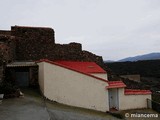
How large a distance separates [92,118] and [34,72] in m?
6.45

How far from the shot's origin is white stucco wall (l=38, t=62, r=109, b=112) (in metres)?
16.7

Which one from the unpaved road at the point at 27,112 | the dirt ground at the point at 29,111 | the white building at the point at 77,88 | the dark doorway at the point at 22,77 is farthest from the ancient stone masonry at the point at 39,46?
the unpaved road at the point at 27,112

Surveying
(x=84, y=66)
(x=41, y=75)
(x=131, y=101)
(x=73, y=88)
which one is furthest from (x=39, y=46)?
(x=131, y=101)

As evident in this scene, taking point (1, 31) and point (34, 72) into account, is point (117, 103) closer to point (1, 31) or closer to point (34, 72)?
point (34, 72)

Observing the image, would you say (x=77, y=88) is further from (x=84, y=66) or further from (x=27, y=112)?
(x=27, y=112)

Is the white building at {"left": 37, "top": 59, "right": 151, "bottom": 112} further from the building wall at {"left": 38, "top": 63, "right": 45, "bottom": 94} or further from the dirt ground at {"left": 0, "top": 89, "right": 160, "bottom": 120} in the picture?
the dirt ground at {"left": 0, "top": 89, "right": 160, "bottom": 120}

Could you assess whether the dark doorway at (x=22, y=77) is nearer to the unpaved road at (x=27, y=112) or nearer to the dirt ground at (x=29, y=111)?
the dirt ground at (x=29, y=111)

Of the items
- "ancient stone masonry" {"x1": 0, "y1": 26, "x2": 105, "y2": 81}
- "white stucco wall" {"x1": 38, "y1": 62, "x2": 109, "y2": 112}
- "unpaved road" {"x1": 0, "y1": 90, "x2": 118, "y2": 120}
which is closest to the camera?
"unpaved road" {"x1": 0, "y1": 90, "x2": 118, "y2": 120}

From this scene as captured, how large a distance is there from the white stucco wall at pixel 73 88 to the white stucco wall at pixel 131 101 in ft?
4.57

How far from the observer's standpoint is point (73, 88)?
17.0 metres

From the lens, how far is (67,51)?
22.8m

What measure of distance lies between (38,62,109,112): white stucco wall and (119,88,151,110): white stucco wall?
1393mm

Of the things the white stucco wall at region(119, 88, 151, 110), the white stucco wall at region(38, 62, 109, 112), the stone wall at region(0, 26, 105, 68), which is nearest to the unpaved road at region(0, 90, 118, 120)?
the white stucco wall at region(38, 62, 109, 112)

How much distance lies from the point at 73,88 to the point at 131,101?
175 inches
